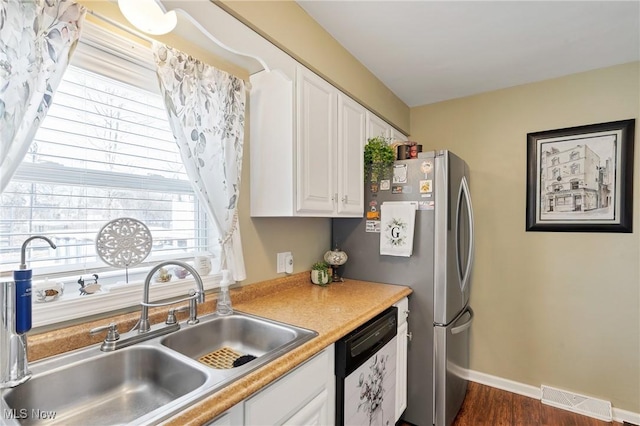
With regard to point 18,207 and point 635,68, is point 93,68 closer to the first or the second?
point 18,207

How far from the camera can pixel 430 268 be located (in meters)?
1.95

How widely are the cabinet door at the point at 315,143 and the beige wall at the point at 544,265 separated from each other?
4.96ft

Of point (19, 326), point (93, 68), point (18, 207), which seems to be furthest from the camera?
point (93, 68)

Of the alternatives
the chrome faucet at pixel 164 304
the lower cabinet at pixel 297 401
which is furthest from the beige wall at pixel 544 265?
the chrome faucet at pixel 164 304

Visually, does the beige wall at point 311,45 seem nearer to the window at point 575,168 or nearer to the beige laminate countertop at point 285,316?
the beige laminate countertop at point 285,316

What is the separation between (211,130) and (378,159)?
3.70 ft

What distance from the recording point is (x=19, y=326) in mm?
814

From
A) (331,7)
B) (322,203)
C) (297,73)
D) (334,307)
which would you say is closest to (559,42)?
(331,7)

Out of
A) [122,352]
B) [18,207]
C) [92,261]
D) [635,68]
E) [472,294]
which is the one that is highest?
[635,68]

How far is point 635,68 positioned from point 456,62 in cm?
123

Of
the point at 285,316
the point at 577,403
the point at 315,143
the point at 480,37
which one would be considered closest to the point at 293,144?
the point at 315,143

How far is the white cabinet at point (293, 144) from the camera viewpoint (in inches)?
64.0

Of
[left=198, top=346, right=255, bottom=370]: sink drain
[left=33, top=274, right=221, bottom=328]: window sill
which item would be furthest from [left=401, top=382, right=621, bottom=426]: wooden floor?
[left=33, top=274, right=221, bottom=328]: window sill

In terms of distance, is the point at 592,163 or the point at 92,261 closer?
the point at 92,261
